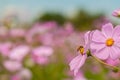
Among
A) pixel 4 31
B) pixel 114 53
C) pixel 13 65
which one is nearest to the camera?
pixel 114 53

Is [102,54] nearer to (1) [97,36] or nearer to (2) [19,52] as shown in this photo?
(1) [97,36]

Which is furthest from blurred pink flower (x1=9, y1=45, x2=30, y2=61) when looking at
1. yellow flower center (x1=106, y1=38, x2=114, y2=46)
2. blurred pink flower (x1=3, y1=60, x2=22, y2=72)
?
yellow flower center (x1=106, y1=38, x2=114, y2=46)

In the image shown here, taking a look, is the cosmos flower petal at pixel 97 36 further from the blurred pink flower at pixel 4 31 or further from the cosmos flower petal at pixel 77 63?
the blurred pink flower at pixel 4 31

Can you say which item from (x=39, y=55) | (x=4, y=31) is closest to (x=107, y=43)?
(x=39, y=55)

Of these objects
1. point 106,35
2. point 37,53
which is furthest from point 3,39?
point 106,35

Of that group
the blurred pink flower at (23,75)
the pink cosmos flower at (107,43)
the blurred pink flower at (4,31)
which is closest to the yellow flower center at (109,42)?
the pink cosmos flower at (107,43)
